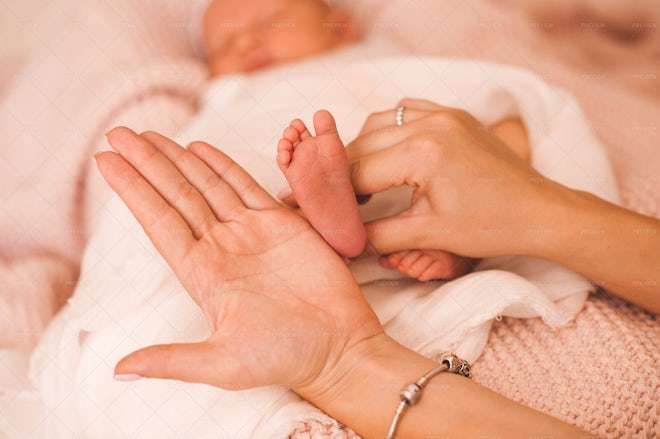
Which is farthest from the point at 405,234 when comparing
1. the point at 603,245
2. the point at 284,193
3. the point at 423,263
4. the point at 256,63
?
the point at 256,63

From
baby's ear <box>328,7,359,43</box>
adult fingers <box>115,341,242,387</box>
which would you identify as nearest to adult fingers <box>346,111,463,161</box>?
adult fingers <box>115,341,242,387</box>

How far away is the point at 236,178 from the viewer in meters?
0.80

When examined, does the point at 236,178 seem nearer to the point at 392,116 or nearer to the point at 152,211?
the point at 152,211

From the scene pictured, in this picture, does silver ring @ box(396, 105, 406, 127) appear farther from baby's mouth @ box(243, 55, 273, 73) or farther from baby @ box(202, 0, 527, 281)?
baby's mouth @ box(243, 55, 273, 73)

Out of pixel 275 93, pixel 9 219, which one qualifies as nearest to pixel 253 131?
pixel 275 93

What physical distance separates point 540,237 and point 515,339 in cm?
16

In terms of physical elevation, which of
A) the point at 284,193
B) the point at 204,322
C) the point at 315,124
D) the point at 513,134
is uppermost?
the point at 513,134

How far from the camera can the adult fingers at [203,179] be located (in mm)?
777

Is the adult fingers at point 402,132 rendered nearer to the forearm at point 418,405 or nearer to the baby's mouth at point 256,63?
the forearm at point 418,405

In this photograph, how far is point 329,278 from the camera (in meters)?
0.73

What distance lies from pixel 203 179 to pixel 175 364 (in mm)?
294

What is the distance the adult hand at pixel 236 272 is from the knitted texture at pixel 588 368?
8.3 inches

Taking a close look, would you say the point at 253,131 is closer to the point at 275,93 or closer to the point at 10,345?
the point at 275,93

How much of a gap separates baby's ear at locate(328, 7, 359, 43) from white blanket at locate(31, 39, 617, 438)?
0.43 metres
